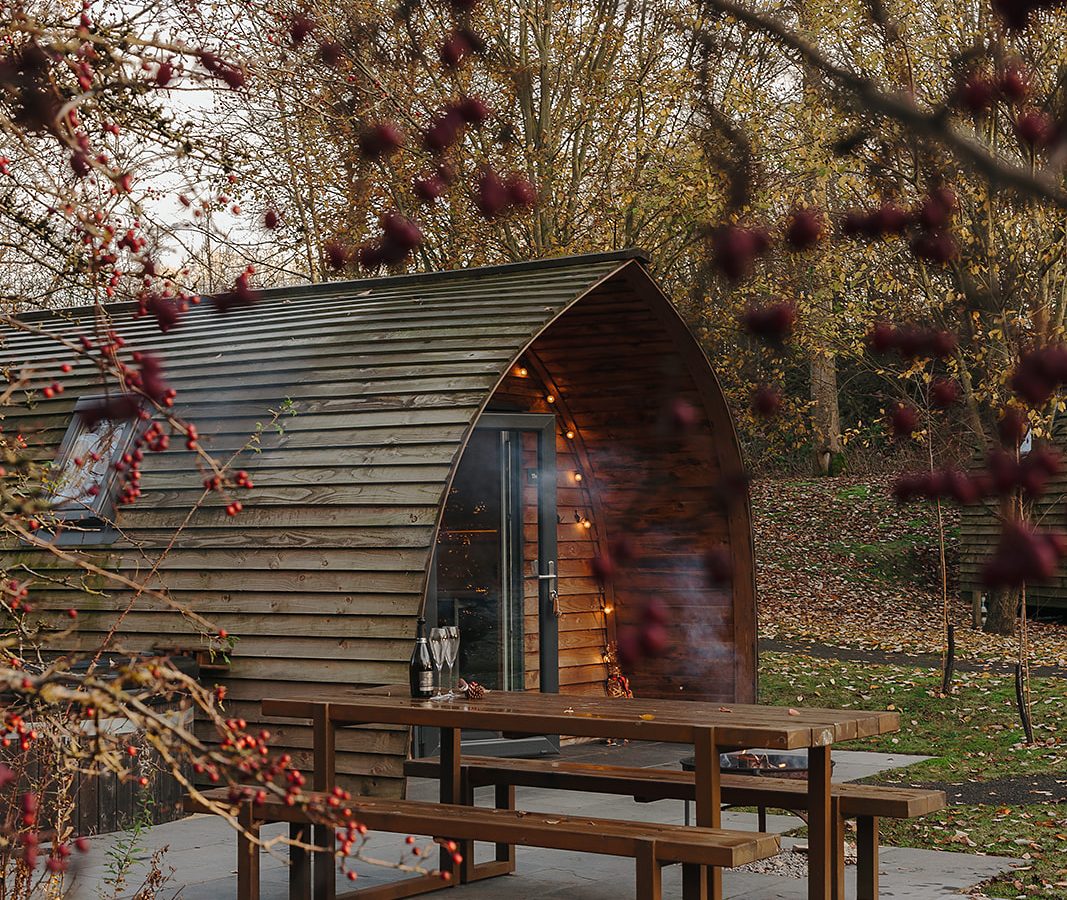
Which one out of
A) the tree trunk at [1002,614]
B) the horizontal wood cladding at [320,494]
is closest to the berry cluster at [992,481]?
the horizontal wood cladding at [320,494]

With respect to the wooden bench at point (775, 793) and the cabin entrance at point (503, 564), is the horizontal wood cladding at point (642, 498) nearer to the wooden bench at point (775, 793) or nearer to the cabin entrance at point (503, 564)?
the cabin entrance at point (503, 564)

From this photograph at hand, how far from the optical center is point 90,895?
6.56 metres

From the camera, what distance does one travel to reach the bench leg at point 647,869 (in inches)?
203

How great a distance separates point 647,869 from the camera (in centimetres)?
519

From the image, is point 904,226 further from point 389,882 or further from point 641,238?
point 641,238

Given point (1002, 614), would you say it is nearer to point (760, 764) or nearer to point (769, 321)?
point (760, 764)

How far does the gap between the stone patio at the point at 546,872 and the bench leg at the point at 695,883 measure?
1267 millimetres

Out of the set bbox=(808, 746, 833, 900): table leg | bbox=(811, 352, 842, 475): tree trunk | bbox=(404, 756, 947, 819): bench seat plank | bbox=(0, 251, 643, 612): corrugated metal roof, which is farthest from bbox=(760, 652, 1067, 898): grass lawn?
bbox=(811, 352, 842, 475): tree trunk

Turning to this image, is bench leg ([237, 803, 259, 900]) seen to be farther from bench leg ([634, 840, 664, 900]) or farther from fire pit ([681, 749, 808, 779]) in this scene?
fire pit ([681, 749, 808, 779])

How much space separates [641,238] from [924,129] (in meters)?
16.9

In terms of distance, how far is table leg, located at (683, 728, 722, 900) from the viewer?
5.35 metres

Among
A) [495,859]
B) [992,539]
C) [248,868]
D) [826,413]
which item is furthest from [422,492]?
[826,413]

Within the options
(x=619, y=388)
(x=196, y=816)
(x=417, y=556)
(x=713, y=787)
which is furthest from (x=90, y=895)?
(x=619, y=388)

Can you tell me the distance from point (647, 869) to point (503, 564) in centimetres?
554
